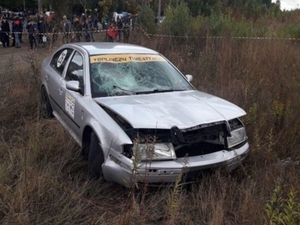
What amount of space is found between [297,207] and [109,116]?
76.3 inches

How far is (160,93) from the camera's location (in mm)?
4473

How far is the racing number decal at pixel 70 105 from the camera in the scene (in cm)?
459

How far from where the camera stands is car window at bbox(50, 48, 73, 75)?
545 centimetres

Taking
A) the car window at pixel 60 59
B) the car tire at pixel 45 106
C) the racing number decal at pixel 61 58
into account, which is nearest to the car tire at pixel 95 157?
the car window at pixel 60 59

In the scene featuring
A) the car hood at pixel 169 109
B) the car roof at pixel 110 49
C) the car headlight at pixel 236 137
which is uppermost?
the car roof at pixel 110 49

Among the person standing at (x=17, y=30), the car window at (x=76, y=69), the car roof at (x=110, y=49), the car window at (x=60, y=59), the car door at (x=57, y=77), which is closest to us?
the car window at (x=76, y=69)

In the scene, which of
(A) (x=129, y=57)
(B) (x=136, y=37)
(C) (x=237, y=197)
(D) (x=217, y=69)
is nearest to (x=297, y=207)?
(C) (x=237, y=197)

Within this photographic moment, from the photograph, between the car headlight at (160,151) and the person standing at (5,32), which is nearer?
the car headlight at (160,151)

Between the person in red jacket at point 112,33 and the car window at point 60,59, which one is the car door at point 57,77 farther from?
the person in red jacket at point 112,33

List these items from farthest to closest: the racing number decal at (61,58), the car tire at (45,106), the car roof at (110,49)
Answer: the car tire at (45,106) → the racing number decal at (61,58) → the car roof at (110,49)

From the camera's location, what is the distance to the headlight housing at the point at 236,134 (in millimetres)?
3875

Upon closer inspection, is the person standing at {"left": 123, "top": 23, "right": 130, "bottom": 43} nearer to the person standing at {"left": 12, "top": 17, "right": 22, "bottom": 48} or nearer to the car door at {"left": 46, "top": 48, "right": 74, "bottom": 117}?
the car door at {"left": 46, "top": 48, "right": 74, "bottom": 117}

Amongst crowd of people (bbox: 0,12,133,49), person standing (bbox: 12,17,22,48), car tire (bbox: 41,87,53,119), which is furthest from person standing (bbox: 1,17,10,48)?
car tire (bbox: 41,87,53,119)

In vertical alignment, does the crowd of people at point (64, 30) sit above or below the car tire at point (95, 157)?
above
